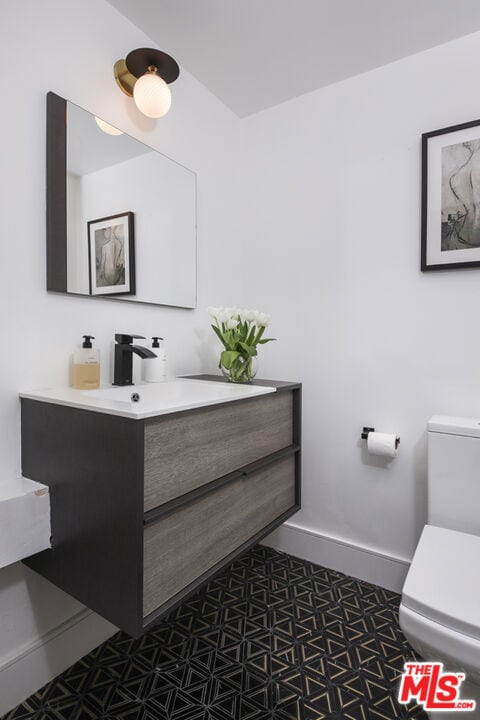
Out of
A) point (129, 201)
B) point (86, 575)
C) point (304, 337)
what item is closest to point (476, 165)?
point (304, 337)

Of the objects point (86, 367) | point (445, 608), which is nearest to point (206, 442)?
point (86, 367)

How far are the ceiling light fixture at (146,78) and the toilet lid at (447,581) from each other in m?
1.75

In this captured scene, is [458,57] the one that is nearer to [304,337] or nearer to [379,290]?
[379,290]

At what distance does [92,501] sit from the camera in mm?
1056

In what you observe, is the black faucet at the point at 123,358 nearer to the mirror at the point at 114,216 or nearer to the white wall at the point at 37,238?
the white wall at the point at 37,238

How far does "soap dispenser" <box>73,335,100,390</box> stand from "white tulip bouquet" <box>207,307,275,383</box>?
20.5 inches

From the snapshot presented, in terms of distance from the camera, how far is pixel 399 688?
48.6 inches

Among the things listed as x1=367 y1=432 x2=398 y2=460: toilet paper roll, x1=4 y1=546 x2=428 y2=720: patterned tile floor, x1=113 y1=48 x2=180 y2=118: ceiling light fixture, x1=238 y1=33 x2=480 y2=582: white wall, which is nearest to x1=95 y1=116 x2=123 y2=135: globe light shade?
x1=113 y1=48 x2=180 y2=118: ceiling light fixture

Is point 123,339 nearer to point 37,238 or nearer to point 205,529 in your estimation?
point 37,238

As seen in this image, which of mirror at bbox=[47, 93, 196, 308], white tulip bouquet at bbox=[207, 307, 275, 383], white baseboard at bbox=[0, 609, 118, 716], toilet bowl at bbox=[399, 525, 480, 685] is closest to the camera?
toilet bowl at bbox=[399, 525, 480, 685]

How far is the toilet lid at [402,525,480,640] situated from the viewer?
95 cm

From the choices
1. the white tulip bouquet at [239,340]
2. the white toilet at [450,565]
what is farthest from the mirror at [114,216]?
the white toilet at [450,565]

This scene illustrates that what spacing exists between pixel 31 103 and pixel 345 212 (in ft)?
4.23

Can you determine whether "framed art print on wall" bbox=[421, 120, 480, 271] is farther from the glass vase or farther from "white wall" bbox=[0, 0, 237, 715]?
"white wall" bbox=[0, 0, 237, 715]
